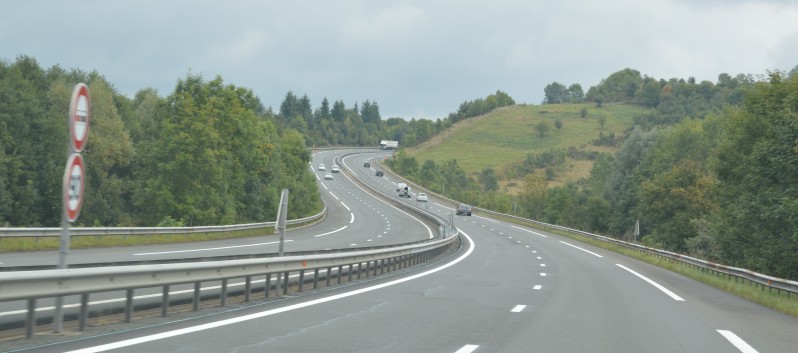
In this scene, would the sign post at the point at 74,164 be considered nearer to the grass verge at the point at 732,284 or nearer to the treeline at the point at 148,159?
the grass verge at the point at 732,284

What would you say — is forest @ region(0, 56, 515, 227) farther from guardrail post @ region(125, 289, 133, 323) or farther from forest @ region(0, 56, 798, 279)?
guardrail post @ region(125, 289, 133, 323)

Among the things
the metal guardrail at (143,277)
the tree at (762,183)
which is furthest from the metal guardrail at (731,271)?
the metal guardrail at (143,277)

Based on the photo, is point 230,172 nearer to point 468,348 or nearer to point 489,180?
point 468,348

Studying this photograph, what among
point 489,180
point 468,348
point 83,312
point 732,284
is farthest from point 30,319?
point 489,180

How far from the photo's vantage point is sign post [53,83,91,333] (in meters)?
9.12

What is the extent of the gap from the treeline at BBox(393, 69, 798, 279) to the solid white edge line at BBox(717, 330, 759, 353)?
82.9 ft

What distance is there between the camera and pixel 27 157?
71188 mm

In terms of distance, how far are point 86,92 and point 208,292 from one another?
6553 mm

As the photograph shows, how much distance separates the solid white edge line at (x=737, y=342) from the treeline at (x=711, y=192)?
25.3 m

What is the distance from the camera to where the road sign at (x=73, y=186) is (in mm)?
9055

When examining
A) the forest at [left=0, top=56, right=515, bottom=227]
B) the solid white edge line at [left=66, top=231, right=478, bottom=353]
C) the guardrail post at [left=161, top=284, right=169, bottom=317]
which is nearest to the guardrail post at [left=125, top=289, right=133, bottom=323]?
the guardrail post at [left=161, top=284, right=169, bottom=317]

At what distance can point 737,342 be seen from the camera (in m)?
12.3

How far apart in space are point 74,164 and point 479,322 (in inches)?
265

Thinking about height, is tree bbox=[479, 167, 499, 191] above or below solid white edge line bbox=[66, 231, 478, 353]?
above
